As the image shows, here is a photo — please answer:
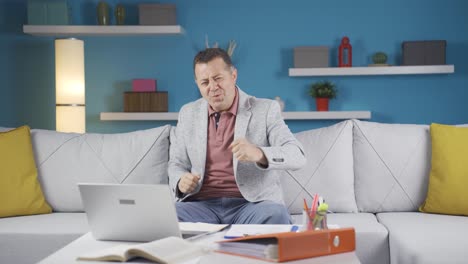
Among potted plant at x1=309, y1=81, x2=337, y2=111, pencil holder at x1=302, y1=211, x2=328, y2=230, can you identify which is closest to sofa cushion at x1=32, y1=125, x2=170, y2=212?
pencil holder at x1=302, y1=211, x2=328, y2=230

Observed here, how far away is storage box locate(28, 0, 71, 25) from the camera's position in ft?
16.3

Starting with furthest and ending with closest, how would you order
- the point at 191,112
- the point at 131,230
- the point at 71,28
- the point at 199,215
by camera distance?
the point at 71,28
the point at 191,112
the point at 199,215
the point at 131,230

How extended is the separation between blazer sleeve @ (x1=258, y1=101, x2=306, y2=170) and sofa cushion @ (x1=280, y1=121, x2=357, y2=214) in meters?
0.48

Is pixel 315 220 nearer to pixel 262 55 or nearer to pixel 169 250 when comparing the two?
pixel 169 250

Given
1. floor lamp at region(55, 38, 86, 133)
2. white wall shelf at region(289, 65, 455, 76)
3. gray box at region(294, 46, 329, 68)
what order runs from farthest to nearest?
gray box at region(294, 46, 329, 68)
white wall shelf at region(289, 65, 455, 76)
floor lamp at region(55, 38, 86, 133)

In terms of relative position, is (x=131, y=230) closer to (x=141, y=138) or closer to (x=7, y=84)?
(x=141, y=138)

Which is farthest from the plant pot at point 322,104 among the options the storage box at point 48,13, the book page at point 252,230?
the book page at point 252,230

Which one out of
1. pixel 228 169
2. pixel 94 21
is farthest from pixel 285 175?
pixel 94 21

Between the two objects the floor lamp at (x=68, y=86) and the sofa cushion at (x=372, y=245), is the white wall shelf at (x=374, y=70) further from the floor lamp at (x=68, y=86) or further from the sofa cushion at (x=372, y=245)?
the sofa cushion at (x=372, y=245)

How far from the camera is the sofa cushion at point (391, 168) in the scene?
314 centimetres

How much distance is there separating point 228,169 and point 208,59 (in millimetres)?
448

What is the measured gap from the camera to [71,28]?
493 centimetres

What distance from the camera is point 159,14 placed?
4910 mm

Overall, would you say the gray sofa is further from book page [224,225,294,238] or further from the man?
book page [224,225,294,238]
